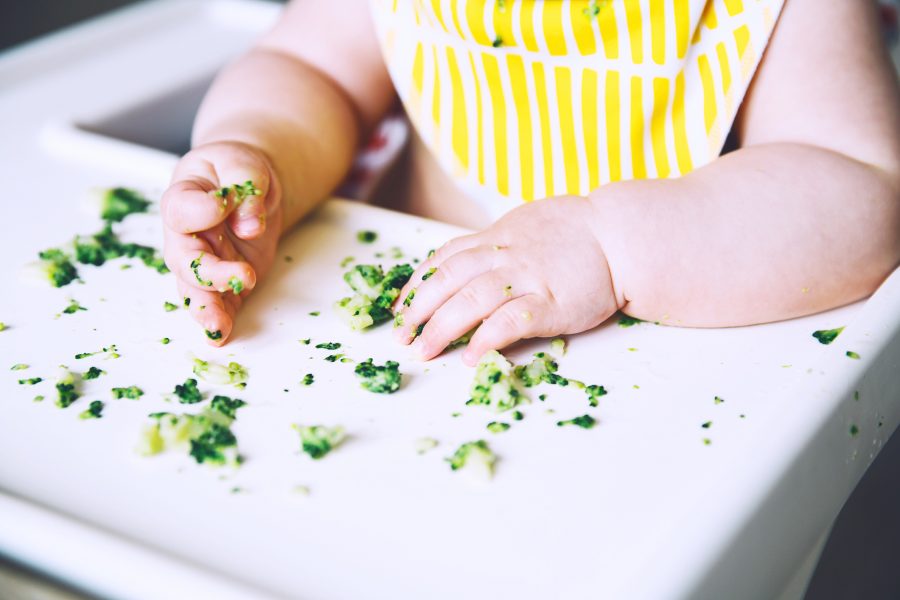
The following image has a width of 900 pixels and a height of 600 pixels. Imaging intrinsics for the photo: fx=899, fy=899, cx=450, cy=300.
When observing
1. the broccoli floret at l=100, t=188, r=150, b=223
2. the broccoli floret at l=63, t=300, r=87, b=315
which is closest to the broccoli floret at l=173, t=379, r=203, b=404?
the broccoli floret at l=63, t=300, r=87, b=315

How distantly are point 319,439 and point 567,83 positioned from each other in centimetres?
40

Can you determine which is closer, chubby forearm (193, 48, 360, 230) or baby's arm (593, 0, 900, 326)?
baby's arm (593, 0, 900, 326)

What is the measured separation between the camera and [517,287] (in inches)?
20.2

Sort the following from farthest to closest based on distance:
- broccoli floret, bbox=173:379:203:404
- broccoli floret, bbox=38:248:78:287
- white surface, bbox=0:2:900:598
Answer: broccoli floret, bbox=38:248:78:287
broccoli floret, bbox=173:379:203:404
white surface, bbox=0:2:900:598

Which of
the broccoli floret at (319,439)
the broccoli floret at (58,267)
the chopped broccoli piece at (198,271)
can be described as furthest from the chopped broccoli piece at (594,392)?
the broccoli floret at (58,267)

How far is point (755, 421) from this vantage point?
45 centimetres

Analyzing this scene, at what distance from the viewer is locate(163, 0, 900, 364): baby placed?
525mm

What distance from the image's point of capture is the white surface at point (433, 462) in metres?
0.36

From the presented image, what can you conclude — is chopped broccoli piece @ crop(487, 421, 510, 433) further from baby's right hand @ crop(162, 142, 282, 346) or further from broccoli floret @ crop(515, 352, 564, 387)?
baby's right hand @ crop(162, 142, 282, 346)

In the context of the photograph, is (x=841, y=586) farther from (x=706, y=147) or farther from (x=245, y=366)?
(x=245, y=366)

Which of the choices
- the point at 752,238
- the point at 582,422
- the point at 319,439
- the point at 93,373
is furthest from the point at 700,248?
the point at 93,373

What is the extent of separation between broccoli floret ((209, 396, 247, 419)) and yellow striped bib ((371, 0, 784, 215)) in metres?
0.37

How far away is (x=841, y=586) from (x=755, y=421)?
0.43 metres

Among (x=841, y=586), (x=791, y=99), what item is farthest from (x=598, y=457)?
(x=841, y=586)
